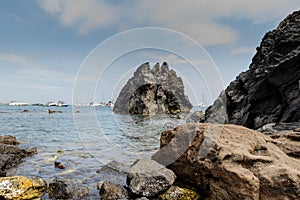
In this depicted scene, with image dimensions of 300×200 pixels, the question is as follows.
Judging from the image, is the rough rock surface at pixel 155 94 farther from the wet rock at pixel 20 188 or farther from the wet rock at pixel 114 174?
the wet rock at pixel 20 188

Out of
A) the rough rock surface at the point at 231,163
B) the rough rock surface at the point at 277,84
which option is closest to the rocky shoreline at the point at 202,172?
the rough rock surface at the point at 231,163

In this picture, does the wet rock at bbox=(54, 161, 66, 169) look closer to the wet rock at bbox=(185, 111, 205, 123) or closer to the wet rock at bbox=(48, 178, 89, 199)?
the wet rock at bbox=(48, 178, 89, 199)

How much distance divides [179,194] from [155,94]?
3226 inches

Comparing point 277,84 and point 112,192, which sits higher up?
point 277,84

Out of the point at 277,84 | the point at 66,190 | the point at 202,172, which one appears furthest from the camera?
the point at 277,84

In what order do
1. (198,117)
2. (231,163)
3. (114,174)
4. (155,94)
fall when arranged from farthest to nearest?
(155,94), (198,117), (114,174), (231,163)

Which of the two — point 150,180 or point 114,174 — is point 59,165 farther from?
point 150,180

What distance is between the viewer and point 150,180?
700 centimetres

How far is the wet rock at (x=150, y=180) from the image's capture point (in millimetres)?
6918

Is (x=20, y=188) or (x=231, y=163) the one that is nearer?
(x=231, y=163)

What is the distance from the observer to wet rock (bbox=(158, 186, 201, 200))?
6816mm

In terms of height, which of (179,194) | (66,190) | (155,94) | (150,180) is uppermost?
(155,94)

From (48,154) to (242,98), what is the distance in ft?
68.3

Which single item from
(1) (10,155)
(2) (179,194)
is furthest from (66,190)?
(1) (10,155)
